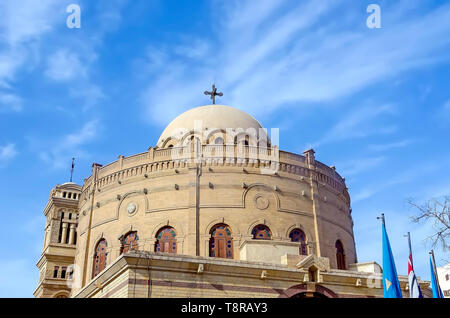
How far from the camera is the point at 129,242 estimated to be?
97.9 ft

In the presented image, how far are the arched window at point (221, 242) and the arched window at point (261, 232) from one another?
149cm

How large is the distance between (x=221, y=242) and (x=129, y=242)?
18.7 feet

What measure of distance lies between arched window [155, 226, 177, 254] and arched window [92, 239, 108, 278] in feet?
12.5

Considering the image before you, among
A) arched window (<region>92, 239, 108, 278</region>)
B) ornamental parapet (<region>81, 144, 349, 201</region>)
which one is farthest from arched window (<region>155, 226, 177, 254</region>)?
ornamental parapet (<region>81, 144, 349, 201</region>)

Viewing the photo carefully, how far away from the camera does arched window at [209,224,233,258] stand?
2831 centimetres

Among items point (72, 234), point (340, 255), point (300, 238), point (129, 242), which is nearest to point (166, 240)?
point (129, 242)

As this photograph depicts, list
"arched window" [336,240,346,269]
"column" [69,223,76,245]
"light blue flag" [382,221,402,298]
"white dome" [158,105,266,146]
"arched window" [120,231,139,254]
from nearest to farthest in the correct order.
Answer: "light blue flag" [382,221,402,298] < "arched window" [120,231,139,254] < "arched window" [336,240,346,269] < "white dome" [158,105,266,146] < "column" [69,223,76,245]

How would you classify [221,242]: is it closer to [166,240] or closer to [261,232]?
[261,232]

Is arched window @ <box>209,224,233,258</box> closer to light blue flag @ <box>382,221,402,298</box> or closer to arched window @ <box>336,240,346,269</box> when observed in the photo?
arched window @ <box>336,240,346,269</box>

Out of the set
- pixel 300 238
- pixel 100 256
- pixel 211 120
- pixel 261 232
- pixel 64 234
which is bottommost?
pixel 100 256
